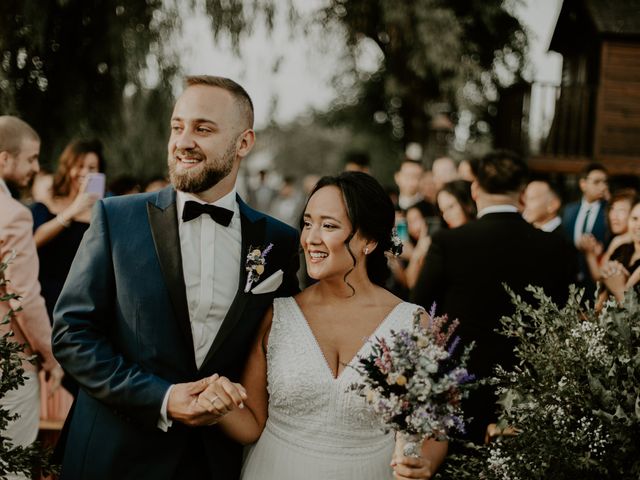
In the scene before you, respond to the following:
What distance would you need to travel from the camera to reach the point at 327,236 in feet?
9.54

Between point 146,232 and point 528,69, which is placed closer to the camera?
point 146,232

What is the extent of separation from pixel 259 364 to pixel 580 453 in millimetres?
1238

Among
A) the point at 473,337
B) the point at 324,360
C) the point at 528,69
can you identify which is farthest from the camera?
the point at 528,69

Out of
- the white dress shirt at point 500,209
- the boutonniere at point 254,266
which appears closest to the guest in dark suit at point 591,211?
the white dress shirt at point 500,209

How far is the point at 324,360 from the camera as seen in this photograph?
113 inches

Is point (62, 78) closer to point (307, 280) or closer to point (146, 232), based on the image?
point (307, 280)

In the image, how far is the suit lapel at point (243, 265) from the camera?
267 centimetres

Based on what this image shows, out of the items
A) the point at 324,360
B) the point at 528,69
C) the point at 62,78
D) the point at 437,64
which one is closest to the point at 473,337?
the point at 324,360

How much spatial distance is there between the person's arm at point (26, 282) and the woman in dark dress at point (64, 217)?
92cm

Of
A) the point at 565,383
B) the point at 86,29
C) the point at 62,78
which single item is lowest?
the point at 565,383

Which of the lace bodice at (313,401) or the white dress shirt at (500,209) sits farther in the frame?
the white dress shirt at (500,209)

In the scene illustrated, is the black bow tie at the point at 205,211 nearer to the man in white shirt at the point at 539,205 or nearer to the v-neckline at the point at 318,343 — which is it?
the v-neckline at the point at 318,343

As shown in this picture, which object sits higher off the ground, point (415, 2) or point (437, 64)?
point (415, 2)

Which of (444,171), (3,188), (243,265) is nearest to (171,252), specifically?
(243,265)
